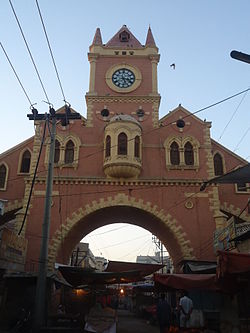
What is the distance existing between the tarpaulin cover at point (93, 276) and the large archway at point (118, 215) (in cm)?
708

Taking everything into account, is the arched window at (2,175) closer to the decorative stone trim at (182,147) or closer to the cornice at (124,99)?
the cornice at (124,99)

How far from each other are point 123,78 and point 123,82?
496mm

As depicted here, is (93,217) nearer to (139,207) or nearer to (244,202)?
(139,207)

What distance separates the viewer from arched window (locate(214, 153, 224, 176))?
24147 mm

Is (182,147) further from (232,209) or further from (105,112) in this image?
(105,112)

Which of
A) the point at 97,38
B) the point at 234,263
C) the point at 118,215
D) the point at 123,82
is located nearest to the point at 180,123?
the point at 123,82

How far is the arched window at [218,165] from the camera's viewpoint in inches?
951

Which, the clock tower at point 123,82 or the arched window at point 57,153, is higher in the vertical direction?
the clock tower at point 123,82

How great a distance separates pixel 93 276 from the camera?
13.7 m

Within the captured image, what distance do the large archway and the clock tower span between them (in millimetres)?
6279

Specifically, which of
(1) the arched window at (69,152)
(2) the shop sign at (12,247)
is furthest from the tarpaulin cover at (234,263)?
(1) the arched window at (69,152)

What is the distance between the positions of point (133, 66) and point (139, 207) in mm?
12850

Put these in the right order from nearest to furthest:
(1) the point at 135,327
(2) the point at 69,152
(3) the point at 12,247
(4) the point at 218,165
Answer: (3) the point at 12,247 < (1) the point at 135,327 < (2) the point at 69,152 < (4) the point at 218,165

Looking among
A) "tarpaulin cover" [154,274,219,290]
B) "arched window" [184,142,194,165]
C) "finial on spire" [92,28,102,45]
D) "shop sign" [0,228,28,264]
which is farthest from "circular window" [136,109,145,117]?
"tarpaulin cover" [154,274,219,290]
